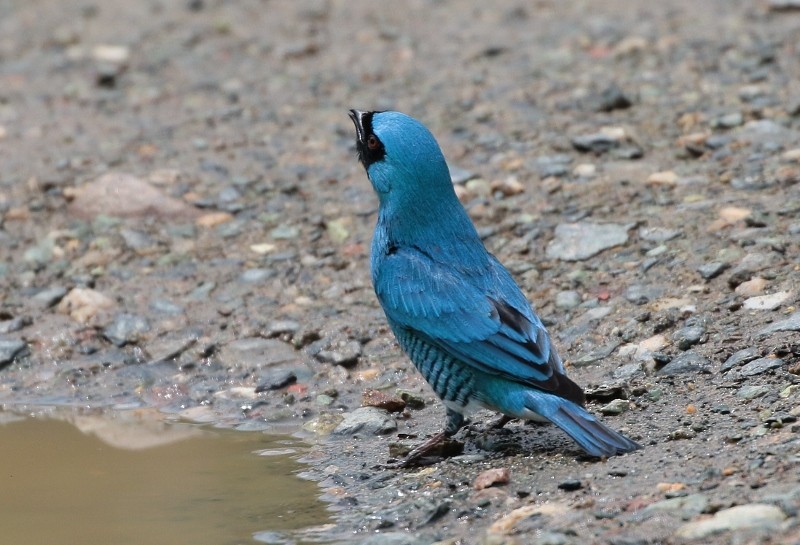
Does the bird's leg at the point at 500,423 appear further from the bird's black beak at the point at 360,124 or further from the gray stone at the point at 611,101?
the gray stone at the point at 611,101

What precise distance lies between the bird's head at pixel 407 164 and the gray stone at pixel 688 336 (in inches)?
45.6

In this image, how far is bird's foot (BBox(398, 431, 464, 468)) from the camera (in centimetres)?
485

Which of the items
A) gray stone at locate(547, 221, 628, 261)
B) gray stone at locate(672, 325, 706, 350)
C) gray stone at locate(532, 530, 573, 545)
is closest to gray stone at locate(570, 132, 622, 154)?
gray stone at locate(547, 221, 628, 261)

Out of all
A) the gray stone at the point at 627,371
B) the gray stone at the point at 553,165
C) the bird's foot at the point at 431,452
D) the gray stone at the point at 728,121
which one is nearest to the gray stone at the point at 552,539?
the bird's foot at the point at 431,452

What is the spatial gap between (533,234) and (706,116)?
68.6 inches

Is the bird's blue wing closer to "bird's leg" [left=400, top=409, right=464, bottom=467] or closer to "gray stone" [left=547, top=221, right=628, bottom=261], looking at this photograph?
"bird's leg" [left=400, top=409, right=464, bottom=467]

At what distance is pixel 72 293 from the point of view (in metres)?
6.77

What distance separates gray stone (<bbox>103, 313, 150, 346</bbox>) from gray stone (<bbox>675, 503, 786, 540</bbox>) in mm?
3553

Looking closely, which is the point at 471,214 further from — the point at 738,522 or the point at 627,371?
the point at 738,522

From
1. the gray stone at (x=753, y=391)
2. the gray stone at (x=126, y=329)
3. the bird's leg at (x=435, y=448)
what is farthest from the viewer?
the gray stone at (x=126, y=329)

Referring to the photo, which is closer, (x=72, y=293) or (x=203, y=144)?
(x=72, y=293)

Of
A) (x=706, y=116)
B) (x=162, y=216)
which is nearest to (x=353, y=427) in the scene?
(x=162, y=216)

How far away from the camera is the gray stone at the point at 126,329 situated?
643 centimetres

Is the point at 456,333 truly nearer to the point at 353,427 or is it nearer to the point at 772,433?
the point at 353,427
